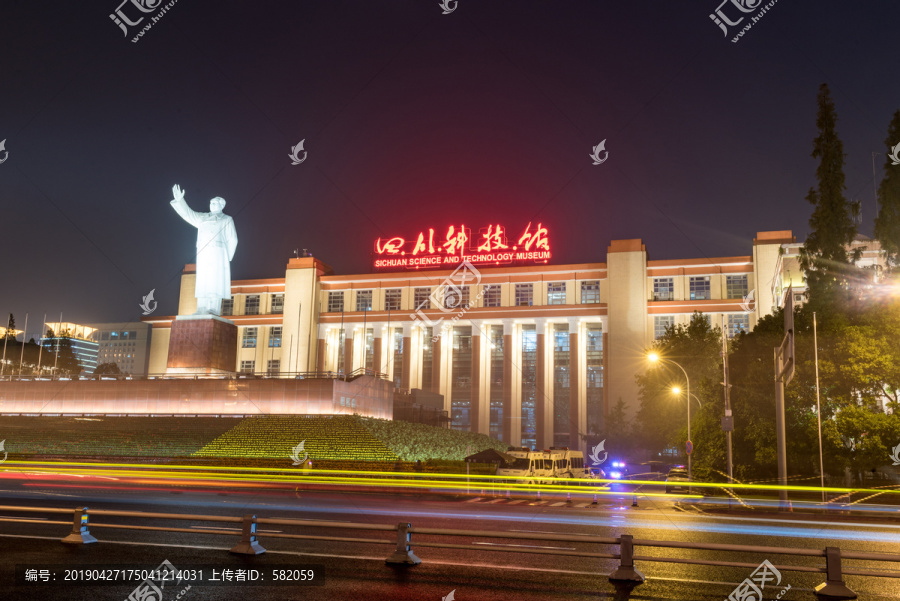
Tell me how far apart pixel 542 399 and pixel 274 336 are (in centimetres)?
3748

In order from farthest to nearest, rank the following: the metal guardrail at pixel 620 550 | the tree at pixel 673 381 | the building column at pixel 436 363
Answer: the building column at pixel 436 363 → the tree at pixel 673 381 → the metal guardrail at pixel 620 550

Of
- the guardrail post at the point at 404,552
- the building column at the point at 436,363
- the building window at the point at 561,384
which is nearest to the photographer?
the guardrail post at the point at 404,552

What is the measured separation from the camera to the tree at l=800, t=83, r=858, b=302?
140ft

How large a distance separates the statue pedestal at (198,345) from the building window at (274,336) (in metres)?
40.1

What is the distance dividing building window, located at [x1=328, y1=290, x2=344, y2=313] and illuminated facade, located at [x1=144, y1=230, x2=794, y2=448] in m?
0.14

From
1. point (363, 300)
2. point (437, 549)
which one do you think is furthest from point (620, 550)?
point (363, 300)

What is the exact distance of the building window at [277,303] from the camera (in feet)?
316

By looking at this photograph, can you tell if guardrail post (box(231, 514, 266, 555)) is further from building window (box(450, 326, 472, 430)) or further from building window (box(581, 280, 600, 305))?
building window (box(581, 280, 600, 305))

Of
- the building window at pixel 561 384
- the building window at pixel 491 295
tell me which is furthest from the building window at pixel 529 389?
the building window at pixel 491 295

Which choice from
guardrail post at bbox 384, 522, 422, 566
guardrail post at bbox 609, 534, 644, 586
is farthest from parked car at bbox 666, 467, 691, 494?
guardrail post at bbox 384, 522, 422, 566

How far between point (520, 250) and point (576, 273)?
9.91 meters

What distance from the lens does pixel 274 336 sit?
94.8m

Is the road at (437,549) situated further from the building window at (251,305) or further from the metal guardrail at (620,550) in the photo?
the building window at (251,305)

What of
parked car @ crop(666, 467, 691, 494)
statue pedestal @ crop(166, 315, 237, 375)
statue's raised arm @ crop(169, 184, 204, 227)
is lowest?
parked car @ crop(666, 467, 691, 494)
